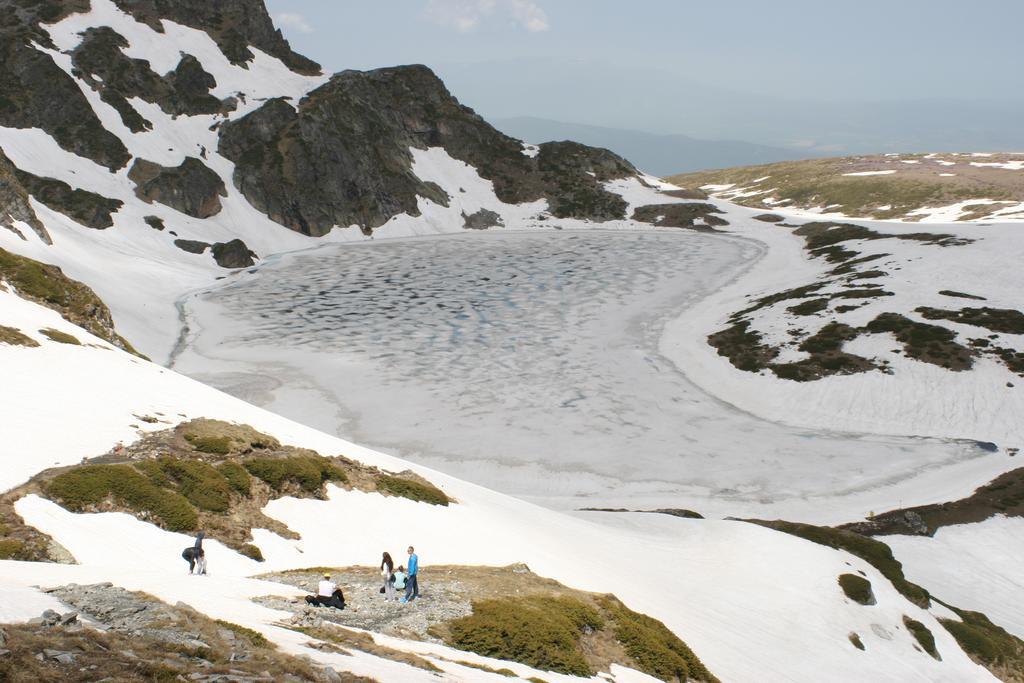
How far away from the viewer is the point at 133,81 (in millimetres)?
134375

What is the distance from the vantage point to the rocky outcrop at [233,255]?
354 feet

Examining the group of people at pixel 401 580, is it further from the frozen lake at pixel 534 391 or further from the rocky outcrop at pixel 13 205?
the rocky outcrop at pixel 13 205

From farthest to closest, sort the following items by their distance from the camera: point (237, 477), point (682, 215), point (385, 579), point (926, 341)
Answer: point (682, 215), point (926, 341), point (237, 477), point (385, 579)

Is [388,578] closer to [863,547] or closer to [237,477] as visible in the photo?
[237,477]

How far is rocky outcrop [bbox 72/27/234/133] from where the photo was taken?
128750 mm

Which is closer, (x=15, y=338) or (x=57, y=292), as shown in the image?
(x=15, y=338)

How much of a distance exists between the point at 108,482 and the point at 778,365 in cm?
5963

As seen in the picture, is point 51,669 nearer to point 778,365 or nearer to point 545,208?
point 778,365

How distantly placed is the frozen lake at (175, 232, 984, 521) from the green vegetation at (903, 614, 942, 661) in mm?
13320

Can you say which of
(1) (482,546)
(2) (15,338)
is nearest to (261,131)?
(2) (15,338)

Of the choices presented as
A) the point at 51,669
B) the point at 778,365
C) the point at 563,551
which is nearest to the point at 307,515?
the point at 563,551

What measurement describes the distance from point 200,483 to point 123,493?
9.85 ft

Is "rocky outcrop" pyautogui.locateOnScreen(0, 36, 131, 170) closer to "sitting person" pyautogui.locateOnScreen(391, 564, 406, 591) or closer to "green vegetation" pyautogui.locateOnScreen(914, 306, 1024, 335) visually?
"sitting person" pyautogui.locateOnScreen(391, 564, 406, 591)

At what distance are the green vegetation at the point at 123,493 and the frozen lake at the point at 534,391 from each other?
2605 cm
